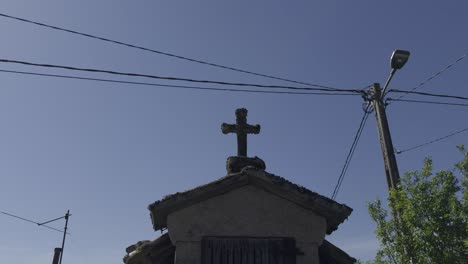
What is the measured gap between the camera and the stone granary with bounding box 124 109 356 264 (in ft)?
20.2

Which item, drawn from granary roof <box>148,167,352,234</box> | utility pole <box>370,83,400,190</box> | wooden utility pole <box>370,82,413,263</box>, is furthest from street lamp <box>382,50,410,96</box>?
granary roof <box>148,167,352,234</box>

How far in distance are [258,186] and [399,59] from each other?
6118 millimetres

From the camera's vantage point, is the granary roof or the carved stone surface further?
the carved stone surface

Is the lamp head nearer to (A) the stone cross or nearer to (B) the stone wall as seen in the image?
(A) the stone cross

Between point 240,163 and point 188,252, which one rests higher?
point 240,163

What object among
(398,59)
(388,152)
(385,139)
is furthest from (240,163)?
(398,59)

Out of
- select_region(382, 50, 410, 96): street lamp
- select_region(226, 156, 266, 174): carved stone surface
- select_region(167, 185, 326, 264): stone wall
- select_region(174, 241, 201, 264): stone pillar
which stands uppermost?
select_region(382, 50, 410, 96): street lamp

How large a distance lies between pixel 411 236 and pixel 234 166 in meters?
4.54

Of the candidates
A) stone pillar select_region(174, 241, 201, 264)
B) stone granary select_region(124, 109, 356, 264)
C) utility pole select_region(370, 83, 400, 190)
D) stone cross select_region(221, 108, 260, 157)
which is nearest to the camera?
stone pillar select_region(174, 241, 201, 264)

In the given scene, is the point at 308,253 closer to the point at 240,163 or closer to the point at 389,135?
the point at 240,163

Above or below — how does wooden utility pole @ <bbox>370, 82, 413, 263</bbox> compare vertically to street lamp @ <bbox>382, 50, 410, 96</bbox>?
below

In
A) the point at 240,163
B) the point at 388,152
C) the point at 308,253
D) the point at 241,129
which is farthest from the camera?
the point at 388,152

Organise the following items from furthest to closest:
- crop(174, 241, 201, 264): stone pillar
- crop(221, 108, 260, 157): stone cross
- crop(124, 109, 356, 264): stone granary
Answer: crop(221, 108, 260, 157): stone cross → crop(124, 109, 356, 264): stone granary → crop(174, 241, 201, 264): stone pillar

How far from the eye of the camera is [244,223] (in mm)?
6305
